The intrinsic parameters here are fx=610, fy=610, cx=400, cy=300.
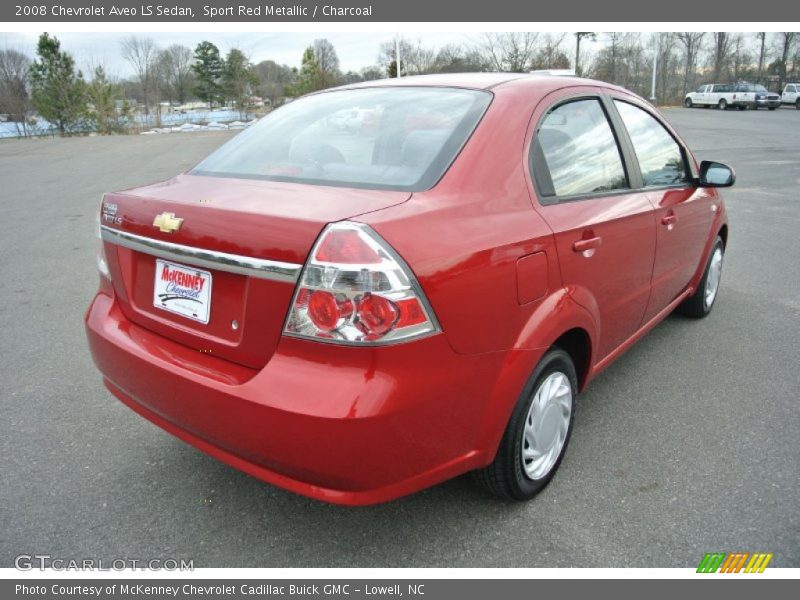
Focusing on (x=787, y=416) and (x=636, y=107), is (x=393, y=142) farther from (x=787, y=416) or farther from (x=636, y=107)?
(x=787, y=416)

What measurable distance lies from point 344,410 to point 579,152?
1.71 metres

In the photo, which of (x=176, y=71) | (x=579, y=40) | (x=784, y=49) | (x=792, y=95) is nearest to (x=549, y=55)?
(x=579, y=40)

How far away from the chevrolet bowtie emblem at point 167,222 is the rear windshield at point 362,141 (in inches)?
16.9

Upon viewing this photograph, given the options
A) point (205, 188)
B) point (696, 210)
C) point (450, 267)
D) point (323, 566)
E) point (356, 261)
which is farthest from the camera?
point (696, 210)

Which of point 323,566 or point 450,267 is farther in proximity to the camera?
point 323,566

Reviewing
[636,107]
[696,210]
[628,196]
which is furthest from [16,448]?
[696,210]

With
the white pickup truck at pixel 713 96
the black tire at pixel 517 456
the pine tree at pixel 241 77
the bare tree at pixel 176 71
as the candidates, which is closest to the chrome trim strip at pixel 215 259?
the black tire at pixel 517 456

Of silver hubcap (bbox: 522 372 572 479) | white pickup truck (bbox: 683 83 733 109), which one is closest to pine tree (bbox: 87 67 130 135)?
white pickup truck (bbox: 683 83 733 109)

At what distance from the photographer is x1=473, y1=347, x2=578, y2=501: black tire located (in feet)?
7.47

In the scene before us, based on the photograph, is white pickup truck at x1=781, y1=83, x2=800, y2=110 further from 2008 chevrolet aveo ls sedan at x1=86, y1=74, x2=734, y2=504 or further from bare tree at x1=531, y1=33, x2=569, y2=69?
2008 chevrolet aveo ls sedan at x1=86, y1=74, x2=734, y2=504

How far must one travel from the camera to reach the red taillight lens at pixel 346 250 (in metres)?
1.76

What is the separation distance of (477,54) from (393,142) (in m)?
41.3

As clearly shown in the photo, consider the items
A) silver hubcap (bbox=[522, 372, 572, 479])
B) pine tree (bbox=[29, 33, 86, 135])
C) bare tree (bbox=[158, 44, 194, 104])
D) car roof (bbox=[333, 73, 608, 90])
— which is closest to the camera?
silver hubcap (bbox=[522, 372, 572, 479])

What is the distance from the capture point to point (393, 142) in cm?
244
